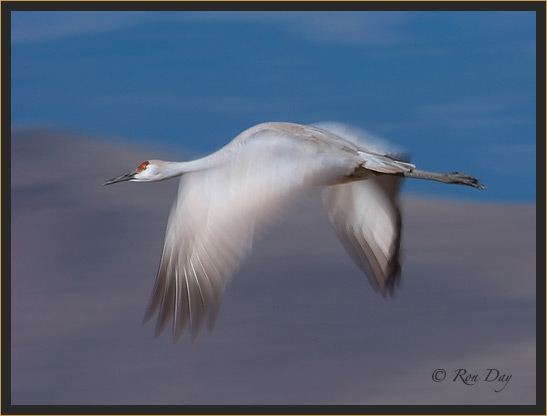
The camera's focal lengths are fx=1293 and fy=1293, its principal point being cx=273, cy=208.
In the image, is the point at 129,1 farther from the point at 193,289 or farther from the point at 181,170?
the point at 193,289

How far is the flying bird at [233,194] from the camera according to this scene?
8.41 m

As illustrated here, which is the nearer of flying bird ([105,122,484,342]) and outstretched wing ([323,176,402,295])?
flying bird ([105,122,484,342])

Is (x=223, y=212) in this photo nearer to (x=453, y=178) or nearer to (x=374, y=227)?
(x=374, y=227)

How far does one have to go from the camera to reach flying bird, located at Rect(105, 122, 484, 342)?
8.41 metres

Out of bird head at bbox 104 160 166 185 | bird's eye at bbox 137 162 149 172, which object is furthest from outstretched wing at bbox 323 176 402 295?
bird's eye at bbox 137 162 149 172

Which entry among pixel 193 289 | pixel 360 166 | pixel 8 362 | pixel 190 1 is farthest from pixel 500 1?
pixel 8 362

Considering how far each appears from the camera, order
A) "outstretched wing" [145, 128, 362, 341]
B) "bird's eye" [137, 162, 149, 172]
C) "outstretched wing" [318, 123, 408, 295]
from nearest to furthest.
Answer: "outstretched wing" [145, 128, 362, 341] < "outstretched wing" [318, 123, 408, 295] < "bird's eye" [137, 162, 149, 172]

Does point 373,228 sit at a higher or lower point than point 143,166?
lower

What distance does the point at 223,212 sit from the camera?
28.1 feet

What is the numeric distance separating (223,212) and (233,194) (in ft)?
0.47

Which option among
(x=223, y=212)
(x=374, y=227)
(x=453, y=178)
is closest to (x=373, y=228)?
(x=374, y=227)

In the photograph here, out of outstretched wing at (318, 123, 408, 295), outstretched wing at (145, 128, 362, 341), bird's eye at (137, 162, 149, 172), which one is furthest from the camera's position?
bird's eye at (137, 162, 149, 172)

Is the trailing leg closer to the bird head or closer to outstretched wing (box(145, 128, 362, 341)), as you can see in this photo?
outstretched wing (box(145, 128, 362, 341))

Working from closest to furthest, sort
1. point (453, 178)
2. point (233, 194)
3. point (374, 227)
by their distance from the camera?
point (233, 194) → point (374, 227) → point (453, 178)
